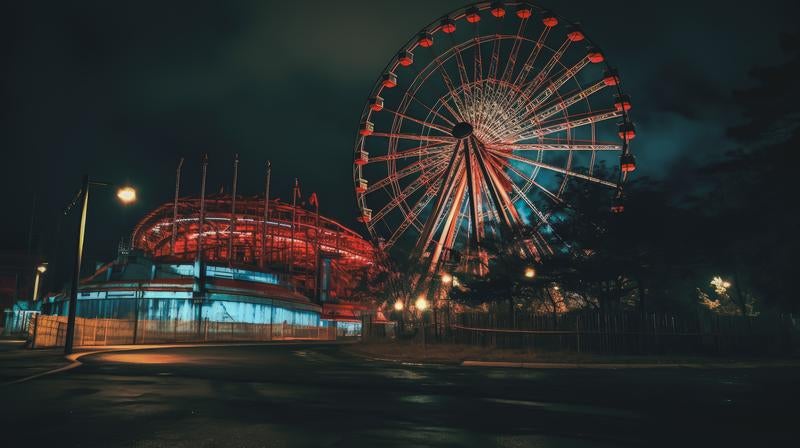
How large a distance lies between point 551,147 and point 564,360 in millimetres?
18733

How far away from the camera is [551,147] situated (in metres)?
35.6

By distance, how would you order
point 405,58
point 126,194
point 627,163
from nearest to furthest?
point 126,194, point 627,163, point 405,58

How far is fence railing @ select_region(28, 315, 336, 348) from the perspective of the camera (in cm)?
2727

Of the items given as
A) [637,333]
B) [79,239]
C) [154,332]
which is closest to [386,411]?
[79,239]

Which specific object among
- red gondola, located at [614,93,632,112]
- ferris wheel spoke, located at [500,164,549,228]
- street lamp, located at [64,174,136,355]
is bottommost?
street lamp, located at [64,174,136,355]

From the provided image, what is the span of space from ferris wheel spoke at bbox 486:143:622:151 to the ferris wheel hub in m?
1.90

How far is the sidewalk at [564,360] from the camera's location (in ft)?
63.0

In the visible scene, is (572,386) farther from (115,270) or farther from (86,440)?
(115,270)

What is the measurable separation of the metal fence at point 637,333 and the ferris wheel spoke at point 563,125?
14.3 metres

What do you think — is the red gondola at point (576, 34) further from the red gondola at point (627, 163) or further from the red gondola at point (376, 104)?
the red gondola at point (376, 104)

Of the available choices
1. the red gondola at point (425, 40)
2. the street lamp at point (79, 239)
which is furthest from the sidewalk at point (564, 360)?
the red gondola at point (425, 40)

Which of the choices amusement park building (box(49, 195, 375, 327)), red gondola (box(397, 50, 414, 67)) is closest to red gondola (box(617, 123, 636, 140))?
red gondola (box(397, 50, 414, 67))

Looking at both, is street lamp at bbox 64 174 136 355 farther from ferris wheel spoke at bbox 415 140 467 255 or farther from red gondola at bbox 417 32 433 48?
red gondola at bbox 417 32 433 48

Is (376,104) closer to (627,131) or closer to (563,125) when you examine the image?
(563,125)
